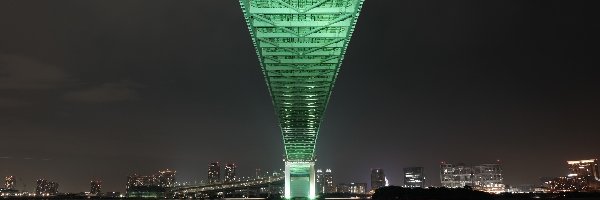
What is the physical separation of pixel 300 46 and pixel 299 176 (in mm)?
60526

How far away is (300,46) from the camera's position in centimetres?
3853

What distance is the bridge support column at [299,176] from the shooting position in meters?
93.8

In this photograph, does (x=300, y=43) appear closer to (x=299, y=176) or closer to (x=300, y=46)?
(x=300, y=46)

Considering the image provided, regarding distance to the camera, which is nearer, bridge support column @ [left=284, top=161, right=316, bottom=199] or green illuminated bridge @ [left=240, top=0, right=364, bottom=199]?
green illuminated bridge @ [left=240, top=0, right=364, bottom=199]

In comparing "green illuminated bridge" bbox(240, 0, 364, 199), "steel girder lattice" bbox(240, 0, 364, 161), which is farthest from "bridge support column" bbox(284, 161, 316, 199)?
"steel girder lattice" bbox(240, 0, 364, 161)

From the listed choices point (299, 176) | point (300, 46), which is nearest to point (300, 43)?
point (300, 46)

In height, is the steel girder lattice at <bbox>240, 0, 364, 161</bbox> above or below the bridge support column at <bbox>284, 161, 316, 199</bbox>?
above

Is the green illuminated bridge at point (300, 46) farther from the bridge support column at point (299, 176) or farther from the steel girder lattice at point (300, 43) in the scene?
the bridge support column at point (299, 176)

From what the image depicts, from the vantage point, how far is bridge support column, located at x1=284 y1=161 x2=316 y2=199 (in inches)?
3692

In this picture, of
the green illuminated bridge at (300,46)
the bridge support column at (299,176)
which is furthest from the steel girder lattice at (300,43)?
the bridge support column at (299,176)

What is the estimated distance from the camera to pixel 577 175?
197 meters

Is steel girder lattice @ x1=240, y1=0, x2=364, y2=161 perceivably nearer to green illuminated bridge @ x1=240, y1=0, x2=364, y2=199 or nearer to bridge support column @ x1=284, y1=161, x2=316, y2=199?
green illuminated bridge @ x1=240, y1=0, x2=364, y2=199

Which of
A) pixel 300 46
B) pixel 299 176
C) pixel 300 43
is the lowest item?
pixel 299 176

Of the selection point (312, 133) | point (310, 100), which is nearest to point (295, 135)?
point (312, 133)
